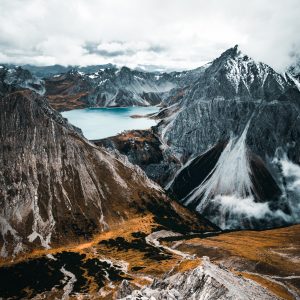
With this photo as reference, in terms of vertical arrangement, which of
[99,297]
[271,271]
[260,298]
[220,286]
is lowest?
[99,297]

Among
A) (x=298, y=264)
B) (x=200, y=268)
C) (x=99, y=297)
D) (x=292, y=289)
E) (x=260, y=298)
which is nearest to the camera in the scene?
(x=200, y=268)

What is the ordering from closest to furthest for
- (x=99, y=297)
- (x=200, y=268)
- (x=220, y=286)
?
(x=220, y=286) < (x=200, y=268) < (x=99, y=297)

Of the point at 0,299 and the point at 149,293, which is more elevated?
the point at 149,293

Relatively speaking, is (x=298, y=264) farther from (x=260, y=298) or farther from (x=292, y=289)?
(x=260, y=298)

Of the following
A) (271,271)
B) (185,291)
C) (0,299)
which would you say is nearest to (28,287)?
(0,299)

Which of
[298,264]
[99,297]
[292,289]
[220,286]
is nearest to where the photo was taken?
[220,286]

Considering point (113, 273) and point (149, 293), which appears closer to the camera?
point (149, 293)

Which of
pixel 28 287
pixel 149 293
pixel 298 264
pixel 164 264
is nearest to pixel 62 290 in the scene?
pixel 28 287

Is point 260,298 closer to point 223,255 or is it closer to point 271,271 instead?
point 271,271

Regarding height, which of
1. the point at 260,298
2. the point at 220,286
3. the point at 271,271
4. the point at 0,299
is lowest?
the point at 0,299
